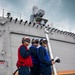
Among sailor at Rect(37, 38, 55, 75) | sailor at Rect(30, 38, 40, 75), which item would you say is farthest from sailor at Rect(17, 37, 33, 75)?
sailor at Rect(30, 38, 40, 75)

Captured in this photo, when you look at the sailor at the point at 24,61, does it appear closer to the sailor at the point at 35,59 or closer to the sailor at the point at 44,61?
the sailor at the point at 44,61

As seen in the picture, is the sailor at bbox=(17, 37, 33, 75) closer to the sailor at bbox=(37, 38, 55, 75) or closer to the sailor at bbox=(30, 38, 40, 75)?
the sailor at bbox=(37, 38, 55, 75)

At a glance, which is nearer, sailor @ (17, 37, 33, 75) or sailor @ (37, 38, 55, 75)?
sailor @ (17, 37, 33, 75)

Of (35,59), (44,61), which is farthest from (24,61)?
(35,59)

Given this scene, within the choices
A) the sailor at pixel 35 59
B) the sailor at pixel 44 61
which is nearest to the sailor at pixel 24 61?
the sailor at pixel 44 61

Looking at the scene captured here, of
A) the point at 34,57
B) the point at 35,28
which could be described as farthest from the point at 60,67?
the point at 34,57

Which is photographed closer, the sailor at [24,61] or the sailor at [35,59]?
the sailor at [24,61]

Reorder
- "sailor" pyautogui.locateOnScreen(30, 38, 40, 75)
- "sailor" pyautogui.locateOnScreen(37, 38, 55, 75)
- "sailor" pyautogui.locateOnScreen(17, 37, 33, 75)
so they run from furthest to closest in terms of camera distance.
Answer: "sailor" pyautogui.locateOnScreen(30, 38, 40, 75), "sailor" pyautogui.locateOnScreen(37, 38, 55, 75), "sailor" pyautogui.locateOnScreen(17, 37, 33, 75)

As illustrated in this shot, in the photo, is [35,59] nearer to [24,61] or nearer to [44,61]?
[44,61]

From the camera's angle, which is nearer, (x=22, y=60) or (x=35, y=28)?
(x=22, y=60)

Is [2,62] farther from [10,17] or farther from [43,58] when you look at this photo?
[43,58]

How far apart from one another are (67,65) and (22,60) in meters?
19.1

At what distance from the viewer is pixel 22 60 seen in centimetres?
438

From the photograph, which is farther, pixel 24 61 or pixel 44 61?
pixel 44 61
